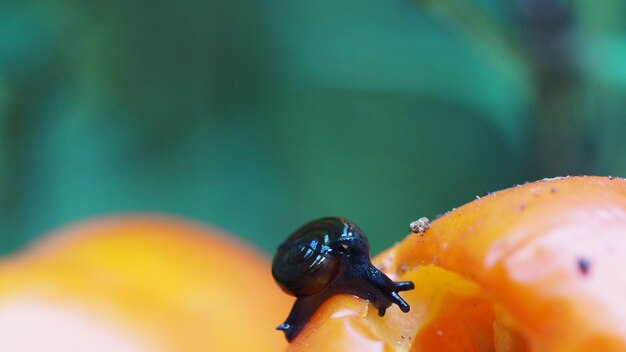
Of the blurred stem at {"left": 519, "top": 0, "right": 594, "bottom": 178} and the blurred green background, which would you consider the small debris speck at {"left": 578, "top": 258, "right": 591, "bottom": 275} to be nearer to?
the blurred stem at {"left": 519, "top": 0, "right": 594, "bottom": 178}

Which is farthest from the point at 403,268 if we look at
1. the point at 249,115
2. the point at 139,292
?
the point at 249,115

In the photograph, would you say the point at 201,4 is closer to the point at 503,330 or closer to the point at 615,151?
the point at 615,151

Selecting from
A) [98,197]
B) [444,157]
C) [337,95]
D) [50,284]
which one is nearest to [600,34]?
[444,157]

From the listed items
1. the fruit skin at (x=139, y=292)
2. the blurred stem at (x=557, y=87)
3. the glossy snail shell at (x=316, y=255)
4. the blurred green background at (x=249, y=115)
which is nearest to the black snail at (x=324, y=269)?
the glossy snail shell at (x=316, y=255)

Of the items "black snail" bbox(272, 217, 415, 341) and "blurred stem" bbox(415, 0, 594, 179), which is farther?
"blurred stem" bbox(415, 0, 594, 179)

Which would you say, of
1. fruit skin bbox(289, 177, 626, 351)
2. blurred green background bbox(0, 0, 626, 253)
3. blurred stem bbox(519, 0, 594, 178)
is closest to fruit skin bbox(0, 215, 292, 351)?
blurred green background bbox(0, 0, 626, 253)

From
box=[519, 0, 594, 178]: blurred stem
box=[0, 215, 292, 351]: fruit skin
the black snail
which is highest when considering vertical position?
box=[0, 215, 292, 351]: fruit skin

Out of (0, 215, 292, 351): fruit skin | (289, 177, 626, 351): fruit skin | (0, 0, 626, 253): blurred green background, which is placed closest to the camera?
(289, 177, 626, 351): fruit skin

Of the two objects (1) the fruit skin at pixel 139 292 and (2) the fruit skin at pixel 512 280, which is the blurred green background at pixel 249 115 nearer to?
(1) the fruit skin at pixel 139 292

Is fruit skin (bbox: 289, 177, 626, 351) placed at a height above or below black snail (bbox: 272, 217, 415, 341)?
below

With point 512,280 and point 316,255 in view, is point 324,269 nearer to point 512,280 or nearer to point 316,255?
point 316,255
